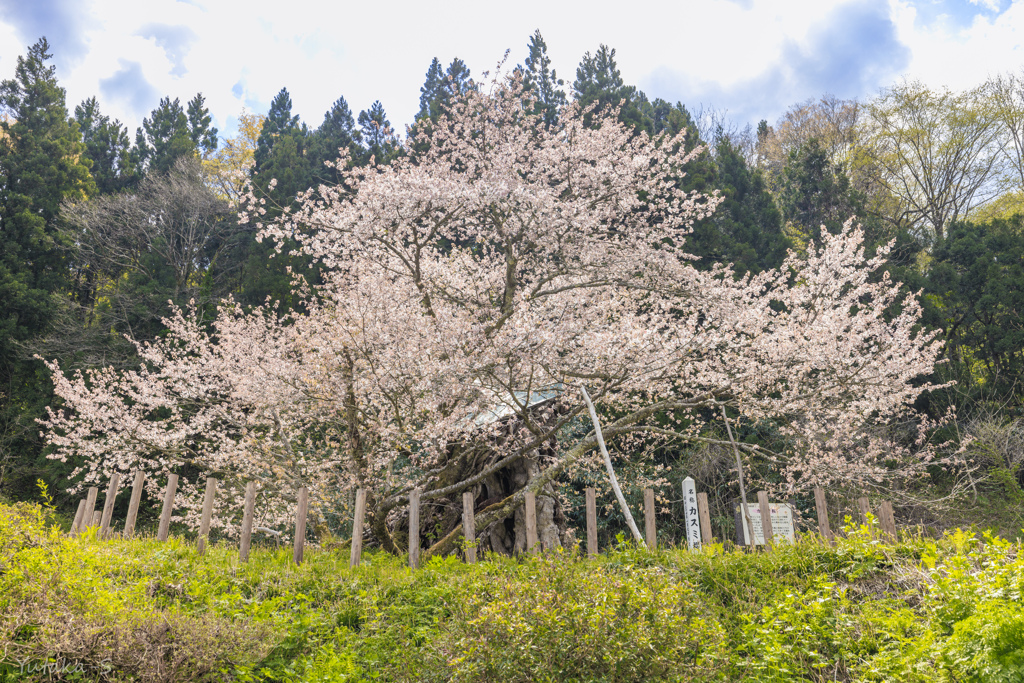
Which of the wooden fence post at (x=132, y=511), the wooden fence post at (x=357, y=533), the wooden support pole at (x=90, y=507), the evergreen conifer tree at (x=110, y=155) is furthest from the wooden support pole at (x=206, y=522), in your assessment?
the evergreen conifer tree at (x=110, y=155)

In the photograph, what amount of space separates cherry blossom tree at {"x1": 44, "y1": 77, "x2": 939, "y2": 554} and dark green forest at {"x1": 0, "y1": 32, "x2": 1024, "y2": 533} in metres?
3.76

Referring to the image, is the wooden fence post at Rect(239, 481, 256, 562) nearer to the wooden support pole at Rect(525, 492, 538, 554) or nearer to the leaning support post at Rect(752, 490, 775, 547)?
the wooden support pole at Rect(525, 492, 538, 554)

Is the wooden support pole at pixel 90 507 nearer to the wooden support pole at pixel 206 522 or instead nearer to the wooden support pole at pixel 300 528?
the wooden support pole at pixel 206 522

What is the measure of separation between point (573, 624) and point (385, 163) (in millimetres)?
19842

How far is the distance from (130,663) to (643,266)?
29.8 feet

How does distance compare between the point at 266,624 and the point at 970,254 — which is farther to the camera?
the point at 970,254

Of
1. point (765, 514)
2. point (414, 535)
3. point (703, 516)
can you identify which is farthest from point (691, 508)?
point (414, 535)

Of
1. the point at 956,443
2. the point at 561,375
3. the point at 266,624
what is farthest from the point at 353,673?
the point at 956,443

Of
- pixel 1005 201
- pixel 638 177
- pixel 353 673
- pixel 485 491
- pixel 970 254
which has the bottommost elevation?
pixel 353 673

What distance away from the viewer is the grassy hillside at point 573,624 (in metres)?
3.58

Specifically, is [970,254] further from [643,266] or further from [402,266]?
[402,266]

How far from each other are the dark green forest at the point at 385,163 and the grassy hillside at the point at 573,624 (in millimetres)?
8728

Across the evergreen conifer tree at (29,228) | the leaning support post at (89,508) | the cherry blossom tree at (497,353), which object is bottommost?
the leaning support post at (89,508)

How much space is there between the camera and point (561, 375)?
884cm
